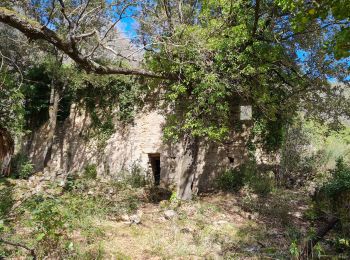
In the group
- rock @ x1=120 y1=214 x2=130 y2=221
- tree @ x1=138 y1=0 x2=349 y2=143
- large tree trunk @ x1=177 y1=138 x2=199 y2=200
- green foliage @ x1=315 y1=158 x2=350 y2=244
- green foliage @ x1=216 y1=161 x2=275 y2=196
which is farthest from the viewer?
green foliage @ x1=216 y1=161 x2=275 y2=196

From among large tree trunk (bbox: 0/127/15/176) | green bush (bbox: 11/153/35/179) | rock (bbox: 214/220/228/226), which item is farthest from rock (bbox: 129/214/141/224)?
green bush (bbox: 11/153/35/179)

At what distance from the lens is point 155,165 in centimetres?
1303

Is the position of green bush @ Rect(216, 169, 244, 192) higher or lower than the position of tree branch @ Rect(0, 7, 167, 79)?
lower

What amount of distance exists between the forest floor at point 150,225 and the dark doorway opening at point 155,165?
2.53 meters

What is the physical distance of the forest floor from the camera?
451 centimetres

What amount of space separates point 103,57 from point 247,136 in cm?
721

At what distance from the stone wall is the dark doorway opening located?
0.20 meters

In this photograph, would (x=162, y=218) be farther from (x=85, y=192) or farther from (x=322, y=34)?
(x=322, y=34)

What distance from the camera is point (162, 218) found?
744 centimetres

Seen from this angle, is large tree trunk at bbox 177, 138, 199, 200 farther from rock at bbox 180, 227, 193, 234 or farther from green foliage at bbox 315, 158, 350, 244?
green foliage at bbox 315, 158, 350, 244

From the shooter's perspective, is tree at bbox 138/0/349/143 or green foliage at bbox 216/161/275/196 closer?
tree at bbox 138/0/349/143

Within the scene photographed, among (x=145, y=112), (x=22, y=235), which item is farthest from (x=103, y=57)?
(x=22, y=235)

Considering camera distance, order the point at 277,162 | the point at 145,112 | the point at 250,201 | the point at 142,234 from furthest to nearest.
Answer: the point at 145,112, the point at 277,162, the point at 250,201, the point at 142,234

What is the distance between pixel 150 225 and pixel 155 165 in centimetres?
625
